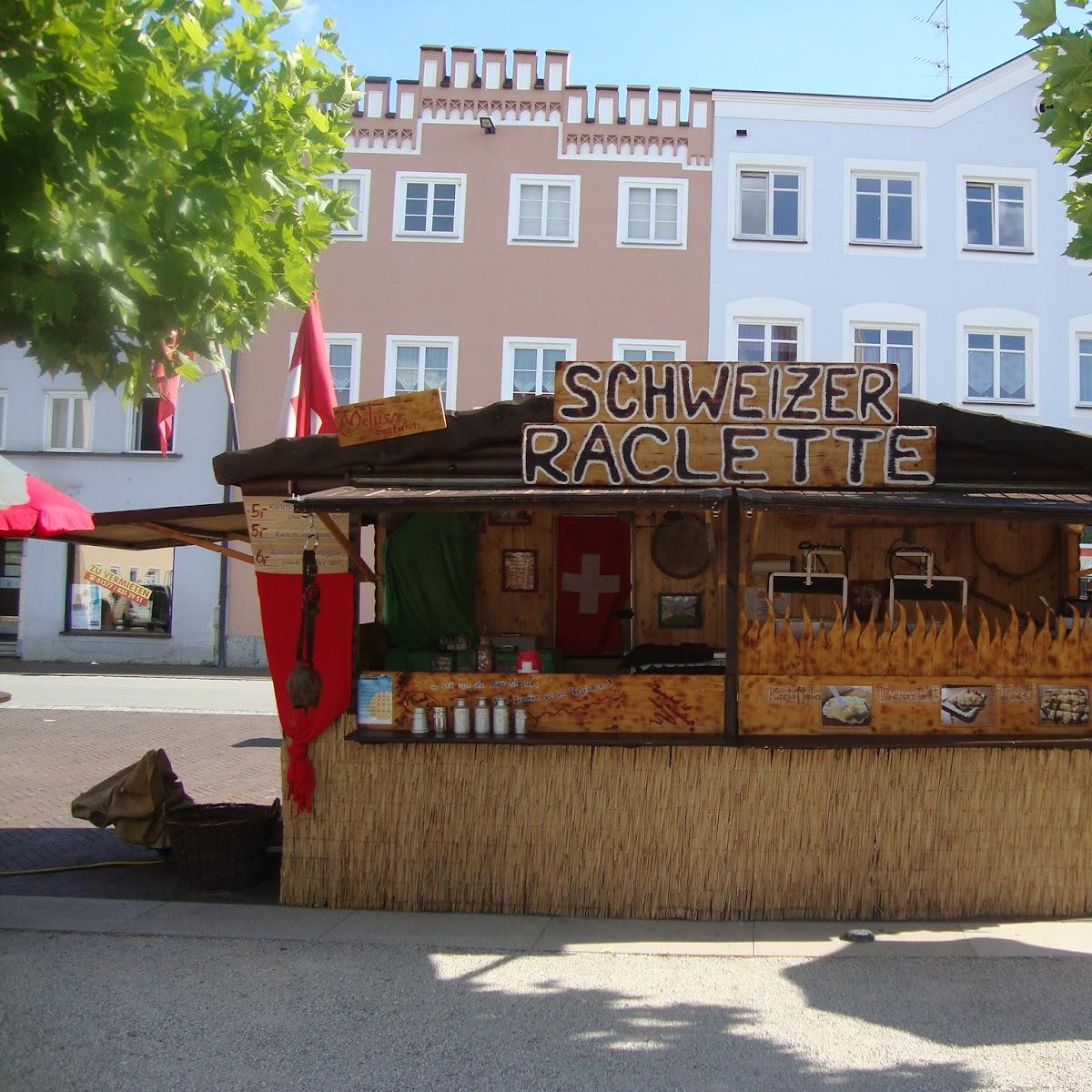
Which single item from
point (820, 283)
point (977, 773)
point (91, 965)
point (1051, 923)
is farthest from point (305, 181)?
point (820, 283)

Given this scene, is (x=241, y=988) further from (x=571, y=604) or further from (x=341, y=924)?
(x=571, y=604)

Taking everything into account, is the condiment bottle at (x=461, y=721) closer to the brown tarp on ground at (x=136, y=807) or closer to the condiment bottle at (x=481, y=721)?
the condiment bottle at (x=481, y=721)

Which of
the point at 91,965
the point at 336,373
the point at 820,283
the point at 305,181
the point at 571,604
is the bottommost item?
the point at 91,965

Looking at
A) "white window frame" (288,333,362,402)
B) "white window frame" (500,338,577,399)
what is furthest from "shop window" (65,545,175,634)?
"white window frame" (500,338,577,399)

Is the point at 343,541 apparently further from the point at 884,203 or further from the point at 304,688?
the point at 884,203

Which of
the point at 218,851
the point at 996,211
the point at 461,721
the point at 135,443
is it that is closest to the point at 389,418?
the point at 461,721

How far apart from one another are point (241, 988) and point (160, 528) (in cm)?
340

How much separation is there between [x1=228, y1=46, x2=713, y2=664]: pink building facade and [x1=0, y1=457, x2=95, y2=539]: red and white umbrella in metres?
12.5

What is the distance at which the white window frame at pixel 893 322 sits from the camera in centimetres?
2050

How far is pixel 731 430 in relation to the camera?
269 inches

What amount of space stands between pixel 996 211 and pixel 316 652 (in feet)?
60.0

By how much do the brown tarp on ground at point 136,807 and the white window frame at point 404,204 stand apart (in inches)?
581

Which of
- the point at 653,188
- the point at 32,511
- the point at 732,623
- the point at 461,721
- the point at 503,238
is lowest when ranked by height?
the point at 461,721

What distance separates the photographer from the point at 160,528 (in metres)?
7.71
